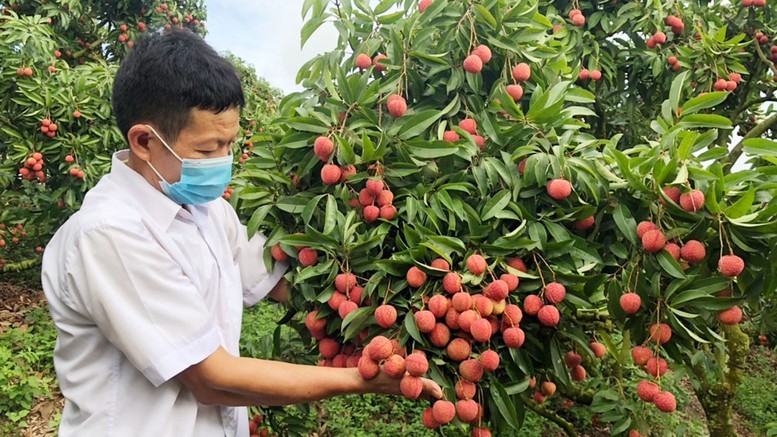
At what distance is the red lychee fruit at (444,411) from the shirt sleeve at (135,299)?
44 cm

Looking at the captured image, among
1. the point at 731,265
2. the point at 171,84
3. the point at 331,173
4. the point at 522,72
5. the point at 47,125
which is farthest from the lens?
the point at 47,125

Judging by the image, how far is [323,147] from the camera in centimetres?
111

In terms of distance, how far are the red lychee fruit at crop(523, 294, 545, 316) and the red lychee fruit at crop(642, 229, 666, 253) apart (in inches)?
8.6

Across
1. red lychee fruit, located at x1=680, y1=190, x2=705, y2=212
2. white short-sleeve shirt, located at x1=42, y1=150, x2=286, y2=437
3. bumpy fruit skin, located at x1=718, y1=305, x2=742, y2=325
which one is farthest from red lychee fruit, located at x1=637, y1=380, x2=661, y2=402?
white short-sleeve shirt, located at x1=42, y1=150, x2=286, y2=437

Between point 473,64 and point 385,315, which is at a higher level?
point 473,64

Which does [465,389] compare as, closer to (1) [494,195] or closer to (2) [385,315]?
(2) [385,315]

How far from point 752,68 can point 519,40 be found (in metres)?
1.88

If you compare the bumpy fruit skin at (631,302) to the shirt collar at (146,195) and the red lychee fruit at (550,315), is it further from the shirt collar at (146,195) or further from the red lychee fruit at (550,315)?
the shirt collar at (146,195)

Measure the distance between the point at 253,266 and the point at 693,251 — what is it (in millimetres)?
Answer: 956

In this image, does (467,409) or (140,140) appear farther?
(140,140)

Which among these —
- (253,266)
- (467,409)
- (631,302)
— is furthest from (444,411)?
(253,266)

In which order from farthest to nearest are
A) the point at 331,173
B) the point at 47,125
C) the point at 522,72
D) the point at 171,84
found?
1. the point at 47,125
2. the point at 522,72
3. the point at 331,173
4. the point at 171,84

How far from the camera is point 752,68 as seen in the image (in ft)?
8.13

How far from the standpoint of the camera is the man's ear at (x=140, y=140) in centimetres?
105
